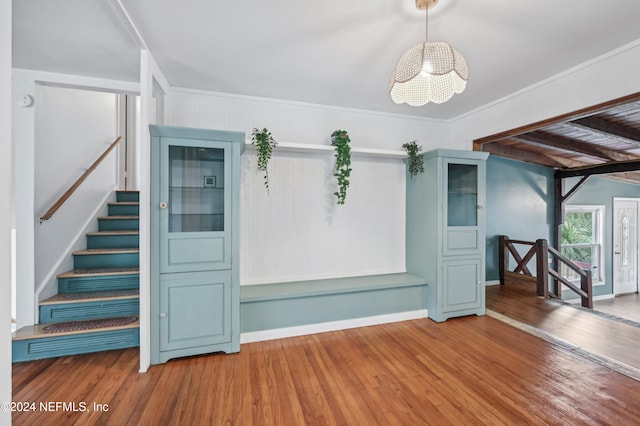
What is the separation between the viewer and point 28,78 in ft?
8.41

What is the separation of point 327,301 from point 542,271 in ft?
11.6

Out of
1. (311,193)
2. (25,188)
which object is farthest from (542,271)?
(25,188)

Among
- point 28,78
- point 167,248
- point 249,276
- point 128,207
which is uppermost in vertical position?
point 28,78

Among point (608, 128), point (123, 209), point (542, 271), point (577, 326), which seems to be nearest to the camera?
point (577, 326)

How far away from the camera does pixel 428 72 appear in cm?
167

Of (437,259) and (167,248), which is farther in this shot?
(437,259)

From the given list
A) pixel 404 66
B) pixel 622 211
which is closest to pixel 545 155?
pixel 622 211

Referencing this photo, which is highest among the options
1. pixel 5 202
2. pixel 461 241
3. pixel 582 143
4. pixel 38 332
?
pixel 582 143

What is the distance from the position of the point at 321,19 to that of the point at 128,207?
11.4 ft

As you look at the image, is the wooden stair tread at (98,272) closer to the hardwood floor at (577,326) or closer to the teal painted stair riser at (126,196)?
the teal painted stair riser at (126,196)

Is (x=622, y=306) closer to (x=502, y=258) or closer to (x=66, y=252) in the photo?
(x=502, y=258)

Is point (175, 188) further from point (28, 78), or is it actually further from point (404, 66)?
point (404, 66)

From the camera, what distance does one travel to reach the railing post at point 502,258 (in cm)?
493

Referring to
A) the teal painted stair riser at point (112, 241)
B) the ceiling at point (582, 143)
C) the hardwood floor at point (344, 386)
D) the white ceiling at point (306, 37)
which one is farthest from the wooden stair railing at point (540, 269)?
the teal painted stair riser at point (112, 241)
